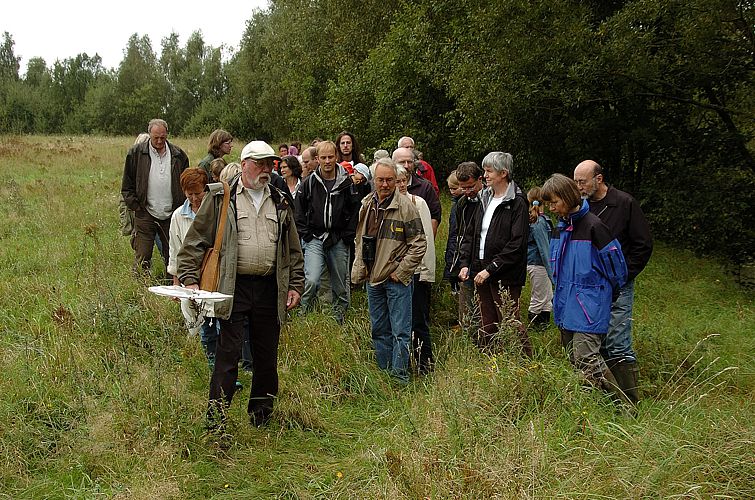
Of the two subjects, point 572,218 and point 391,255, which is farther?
point 391,255

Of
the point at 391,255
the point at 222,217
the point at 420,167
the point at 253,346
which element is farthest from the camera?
the point at 420,167

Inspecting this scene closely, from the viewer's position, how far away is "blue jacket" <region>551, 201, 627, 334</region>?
458 centimetres

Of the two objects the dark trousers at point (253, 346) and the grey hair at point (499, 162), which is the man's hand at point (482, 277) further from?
→ the dark trousers at point (253, 346)

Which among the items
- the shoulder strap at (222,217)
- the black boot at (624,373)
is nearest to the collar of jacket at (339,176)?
the shoulder strap at (222,217)

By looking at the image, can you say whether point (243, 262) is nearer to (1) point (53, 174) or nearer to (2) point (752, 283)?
(2) point (752, 283)

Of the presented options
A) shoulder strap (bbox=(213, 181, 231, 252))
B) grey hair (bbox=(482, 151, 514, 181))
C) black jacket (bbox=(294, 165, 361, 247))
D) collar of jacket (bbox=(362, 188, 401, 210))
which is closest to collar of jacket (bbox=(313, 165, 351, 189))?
black jacket (bbox=(294, 165, 361, 247))

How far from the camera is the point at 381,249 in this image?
18.0 ft

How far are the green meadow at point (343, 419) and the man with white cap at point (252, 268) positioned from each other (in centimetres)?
29

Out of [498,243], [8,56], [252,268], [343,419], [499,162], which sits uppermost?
[8,56]

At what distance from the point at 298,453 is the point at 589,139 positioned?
9.34 meters

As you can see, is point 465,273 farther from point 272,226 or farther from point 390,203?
point 272,226

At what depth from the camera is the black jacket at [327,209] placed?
6.61m

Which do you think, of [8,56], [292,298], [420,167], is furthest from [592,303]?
[8,56]

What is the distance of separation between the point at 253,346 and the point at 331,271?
2.22 m
